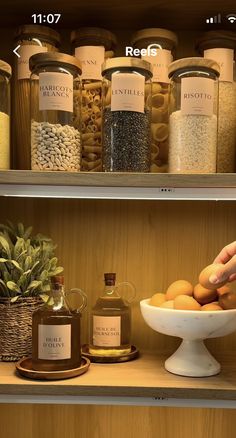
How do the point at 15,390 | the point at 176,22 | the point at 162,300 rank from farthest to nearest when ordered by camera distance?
the point at 176,22
the point at 162,300
the point at 15,390

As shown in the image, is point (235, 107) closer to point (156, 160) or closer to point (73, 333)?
point (156, 160)

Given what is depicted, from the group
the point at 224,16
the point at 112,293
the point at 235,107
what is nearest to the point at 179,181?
the point at 235,107

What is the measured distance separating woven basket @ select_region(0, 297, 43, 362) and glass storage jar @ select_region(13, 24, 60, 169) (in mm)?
309

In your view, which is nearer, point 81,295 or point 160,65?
point 160,65

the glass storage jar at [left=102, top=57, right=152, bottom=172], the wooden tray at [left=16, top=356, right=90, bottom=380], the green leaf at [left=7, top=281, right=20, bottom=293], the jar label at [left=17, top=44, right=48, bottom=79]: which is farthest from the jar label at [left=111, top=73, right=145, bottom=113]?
the wooden tray at [left=16, top=356, right=90, bottom=380]

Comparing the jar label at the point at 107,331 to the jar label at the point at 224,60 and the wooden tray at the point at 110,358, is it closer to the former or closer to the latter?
the wooden tray at the point at 110,358

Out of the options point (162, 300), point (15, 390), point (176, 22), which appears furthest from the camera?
point (176, 22)

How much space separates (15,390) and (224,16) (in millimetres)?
966

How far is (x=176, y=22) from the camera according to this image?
1.29 meters

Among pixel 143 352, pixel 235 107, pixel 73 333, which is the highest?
pixel 235 107

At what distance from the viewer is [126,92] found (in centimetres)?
108

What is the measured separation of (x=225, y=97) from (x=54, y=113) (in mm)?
381

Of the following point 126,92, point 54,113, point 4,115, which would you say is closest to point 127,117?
point 126,92

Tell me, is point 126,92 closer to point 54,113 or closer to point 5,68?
point 54,113
